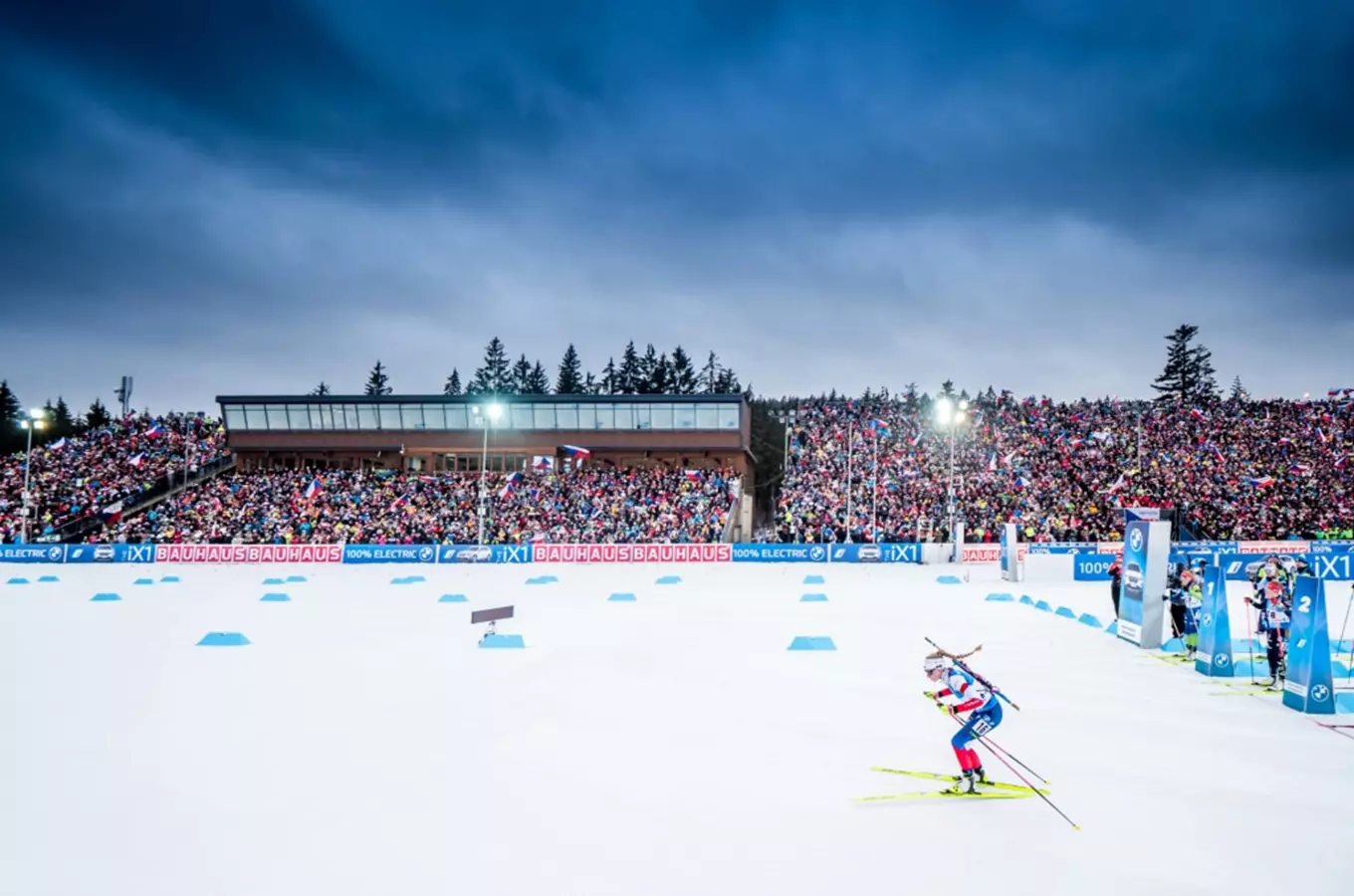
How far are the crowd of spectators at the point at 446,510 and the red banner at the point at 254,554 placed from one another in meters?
4.24

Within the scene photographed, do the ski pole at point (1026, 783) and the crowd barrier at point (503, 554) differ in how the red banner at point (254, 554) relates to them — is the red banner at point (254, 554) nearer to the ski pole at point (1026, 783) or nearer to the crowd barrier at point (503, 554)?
the crowd barrier at point (503, 554)

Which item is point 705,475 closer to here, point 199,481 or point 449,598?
point 449,598

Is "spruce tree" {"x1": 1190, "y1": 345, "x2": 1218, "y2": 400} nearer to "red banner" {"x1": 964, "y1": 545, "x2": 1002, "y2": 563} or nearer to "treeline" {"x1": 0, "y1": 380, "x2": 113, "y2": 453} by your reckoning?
"red banner" {"x1": 964, "y1": 545, "x2": 1002, "y2": 563}

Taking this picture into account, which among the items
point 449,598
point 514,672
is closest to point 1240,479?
point 449,598

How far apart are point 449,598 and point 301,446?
44410 mm

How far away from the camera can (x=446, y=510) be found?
50.8 metres

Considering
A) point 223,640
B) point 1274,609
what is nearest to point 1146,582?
point 1274,609

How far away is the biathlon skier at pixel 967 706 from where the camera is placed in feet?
26.1

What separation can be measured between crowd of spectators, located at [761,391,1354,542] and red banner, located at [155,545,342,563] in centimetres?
2552

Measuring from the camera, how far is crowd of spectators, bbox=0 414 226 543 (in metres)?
53.2

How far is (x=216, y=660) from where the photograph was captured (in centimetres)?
1549

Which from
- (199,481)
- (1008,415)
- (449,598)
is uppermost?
(1008,415)

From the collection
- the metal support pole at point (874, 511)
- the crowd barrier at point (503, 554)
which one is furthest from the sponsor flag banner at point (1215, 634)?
the metal support pole at point (874, 511)

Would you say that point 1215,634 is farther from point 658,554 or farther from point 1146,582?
point 658,554
